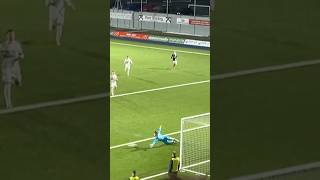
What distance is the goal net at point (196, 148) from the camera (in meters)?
16.0

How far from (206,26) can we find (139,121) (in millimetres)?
17860

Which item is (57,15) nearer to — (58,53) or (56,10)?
(56,10)

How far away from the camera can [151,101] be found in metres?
23.6

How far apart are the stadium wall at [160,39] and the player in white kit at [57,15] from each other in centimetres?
2587

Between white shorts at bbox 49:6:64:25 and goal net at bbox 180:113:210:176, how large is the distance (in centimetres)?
691

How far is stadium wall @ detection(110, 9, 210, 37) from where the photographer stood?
124ft

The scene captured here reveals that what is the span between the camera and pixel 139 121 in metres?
20.5

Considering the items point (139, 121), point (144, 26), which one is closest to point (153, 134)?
point (139, 121)

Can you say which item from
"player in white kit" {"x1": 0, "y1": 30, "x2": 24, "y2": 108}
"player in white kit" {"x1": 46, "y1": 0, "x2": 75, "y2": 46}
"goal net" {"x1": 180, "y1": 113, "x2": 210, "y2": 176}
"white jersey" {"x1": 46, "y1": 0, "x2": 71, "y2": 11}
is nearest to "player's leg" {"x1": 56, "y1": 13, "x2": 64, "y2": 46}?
"player in white kit" {"x1": 46, "y1": 0, "x2": 75, "y2": 46}

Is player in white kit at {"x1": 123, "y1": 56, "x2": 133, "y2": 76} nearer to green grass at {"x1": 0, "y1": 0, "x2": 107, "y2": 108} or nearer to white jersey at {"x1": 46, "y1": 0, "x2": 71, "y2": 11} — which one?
green grass at {"x1": 0, "y1": 0, "x2": 107, "y2": 108}

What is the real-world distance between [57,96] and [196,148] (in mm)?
7195
